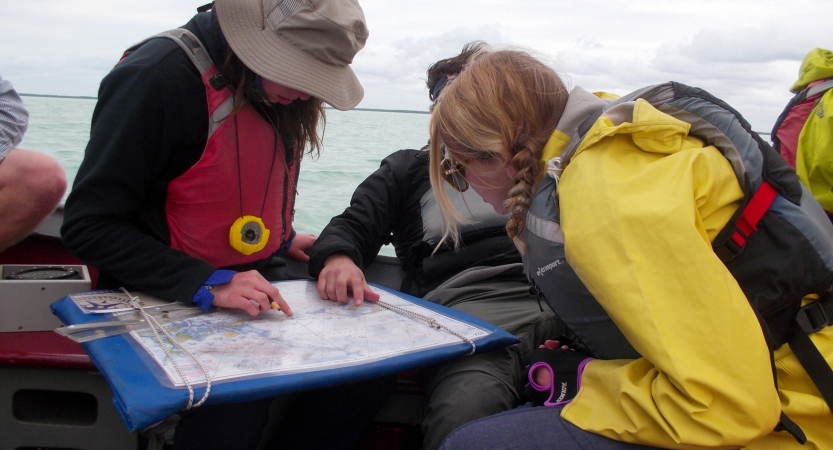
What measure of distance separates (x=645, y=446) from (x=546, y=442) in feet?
0.56

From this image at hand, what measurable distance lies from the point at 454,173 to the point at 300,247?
3.77 feet

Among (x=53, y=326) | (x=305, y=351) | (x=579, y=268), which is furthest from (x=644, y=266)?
(x=53, y=326)

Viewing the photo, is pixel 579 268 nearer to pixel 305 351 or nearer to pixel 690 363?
pixel 690 363

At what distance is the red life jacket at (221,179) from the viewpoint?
1.70m

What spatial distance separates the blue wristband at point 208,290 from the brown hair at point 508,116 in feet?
2.10

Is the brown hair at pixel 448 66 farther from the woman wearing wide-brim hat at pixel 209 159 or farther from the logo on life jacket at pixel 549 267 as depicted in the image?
the logo on life jacket at pixel 549 267

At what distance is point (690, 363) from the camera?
3.32 ft

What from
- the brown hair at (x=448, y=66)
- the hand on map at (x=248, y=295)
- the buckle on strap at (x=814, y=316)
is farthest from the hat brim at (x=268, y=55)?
the buckle on strap at (x=814, y=316)

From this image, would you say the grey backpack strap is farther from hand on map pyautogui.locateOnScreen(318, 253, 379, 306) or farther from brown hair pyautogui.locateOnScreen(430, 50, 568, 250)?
brown hair pyautogui.locateOnScreen(430, 50, 568, 250)

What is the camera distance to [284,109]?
1.90 m

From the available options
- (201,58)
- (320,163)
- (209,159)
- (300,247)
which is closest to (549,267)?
(209,159)

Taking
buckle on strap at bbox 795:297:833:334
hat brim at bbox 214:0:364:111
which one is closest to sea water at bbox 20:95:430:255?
hat brim at bbox 214:0:364:111

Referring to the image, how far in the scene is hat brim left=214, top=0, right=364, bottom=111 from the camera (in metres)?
1.58

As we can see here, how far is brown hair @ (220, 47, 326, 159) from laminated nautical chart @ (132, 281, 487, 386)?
1.57ft
